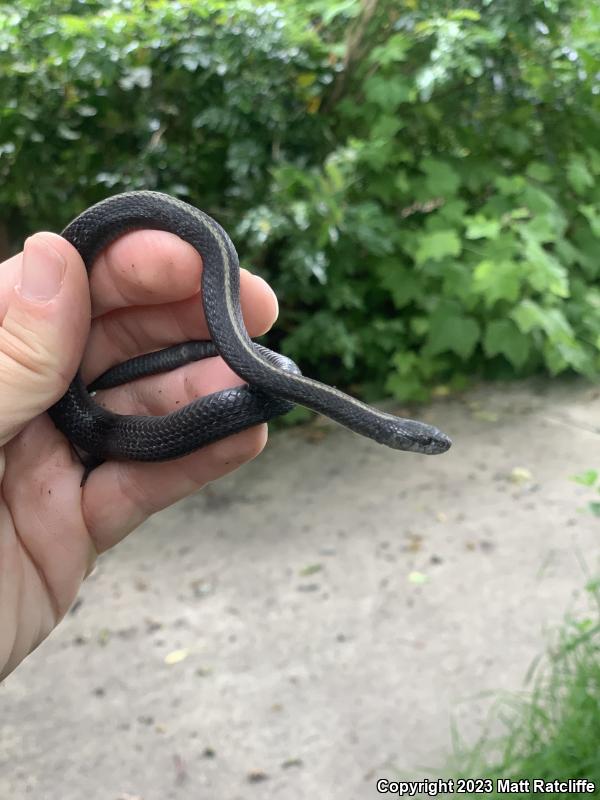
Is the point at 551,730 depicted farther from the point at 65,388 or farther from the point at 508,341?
the point at 508,341

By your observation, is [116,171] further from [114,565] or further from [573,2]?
[573,2]

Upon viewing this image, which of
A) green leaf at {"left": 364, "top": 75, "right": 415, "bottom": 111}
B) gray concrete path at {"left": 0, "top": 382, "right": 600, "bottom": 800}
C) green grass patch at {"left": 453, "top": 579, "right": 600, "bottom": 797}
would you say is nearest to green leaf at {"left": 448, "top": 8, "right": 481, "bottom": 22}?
green leaf at {"left": 364, "top": 75, "right": 415, "bottom": 111}

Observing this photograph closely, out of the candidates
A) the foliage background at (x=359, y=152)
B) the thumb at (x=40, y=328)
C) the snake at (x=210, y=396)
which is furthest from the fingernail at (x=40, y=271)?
the foliage background at (x=359, y=152)

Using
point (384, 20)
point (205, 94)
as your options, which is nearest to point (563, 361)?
point (384, 20)

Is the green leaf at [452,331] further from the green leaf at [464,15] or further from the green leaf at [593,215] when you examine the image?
the green leaf at [464,15]

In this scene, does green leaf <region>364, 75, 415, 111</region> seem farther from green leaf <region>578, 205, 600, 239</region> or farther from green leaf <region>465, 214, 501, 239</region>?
green leaf <region>578, 205, 600, 239</region>

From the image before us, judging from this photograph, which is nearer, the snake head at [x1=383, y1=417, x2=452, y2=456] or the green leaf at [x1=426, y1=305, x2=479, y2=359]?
the snake head at [x1=383, y1=417, x2=452, y2=456]
